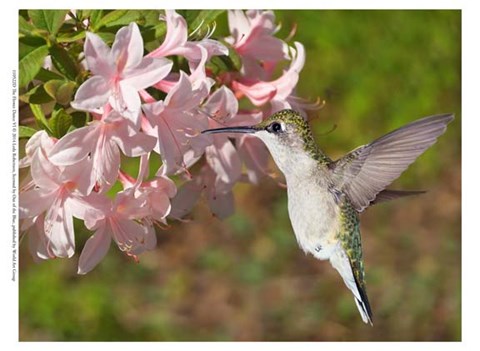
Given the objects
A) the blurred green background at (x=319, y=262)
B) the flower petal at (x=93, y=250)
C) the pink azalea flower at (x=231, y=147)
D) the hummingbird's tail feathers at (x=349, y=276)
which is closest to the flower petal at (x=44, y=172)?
the flower petal at (x=93, y=250)

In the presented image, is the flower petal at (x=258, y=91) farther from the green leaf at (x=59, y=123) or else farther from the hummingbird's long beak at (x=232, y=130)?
the green leaf at (x=59, y=123)

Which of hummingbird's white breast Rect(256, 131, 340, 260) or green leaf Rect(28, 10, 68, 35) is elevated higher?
green leaf Rect(28, 10, 68, 35)

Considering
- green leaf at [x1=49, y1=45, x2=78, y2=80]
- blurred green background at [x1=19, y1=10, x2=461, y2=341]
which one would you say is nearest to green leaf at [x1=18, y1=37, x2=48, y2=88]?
green leaf at [x1=49, y1=45, x2=78, y2=80]

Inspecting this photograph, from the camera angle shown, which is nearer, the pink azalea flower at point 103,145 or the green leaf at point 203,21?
the pink azalea flower at point 103,145

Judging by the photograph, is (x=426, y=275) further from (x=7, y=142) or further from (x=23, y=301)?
(x=7, y=142)

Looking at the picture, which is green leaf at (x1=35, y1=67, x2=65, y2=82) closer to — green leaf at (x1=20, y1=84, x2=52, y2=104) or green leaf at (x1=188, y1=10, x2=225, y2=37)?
green leaf at (x1=20, y1=84, x2=52, y2=104)

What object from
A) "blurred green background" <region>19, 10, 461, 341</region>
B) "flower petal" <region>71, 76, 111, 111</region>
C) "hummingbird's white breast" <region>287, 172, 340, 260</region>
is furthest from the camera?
"blurred green background" <region>19, 10, 461, 341</region>

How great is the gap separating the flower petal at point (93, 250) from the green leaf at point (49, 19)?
260 millimetres

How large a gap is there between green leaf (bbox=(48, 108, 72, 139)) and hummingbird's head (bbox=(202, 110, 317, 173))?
0.17 m

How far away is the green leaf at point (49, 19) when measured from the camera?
1.05 m

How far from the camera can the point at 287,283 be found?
3.05 meters

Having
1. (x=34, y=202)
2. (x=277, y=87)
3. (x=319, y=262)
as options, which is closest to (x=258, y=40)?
(x=277, y=87)

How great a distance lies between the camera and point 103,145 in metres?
1.01

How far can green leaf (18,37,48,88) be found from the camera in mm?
1021
